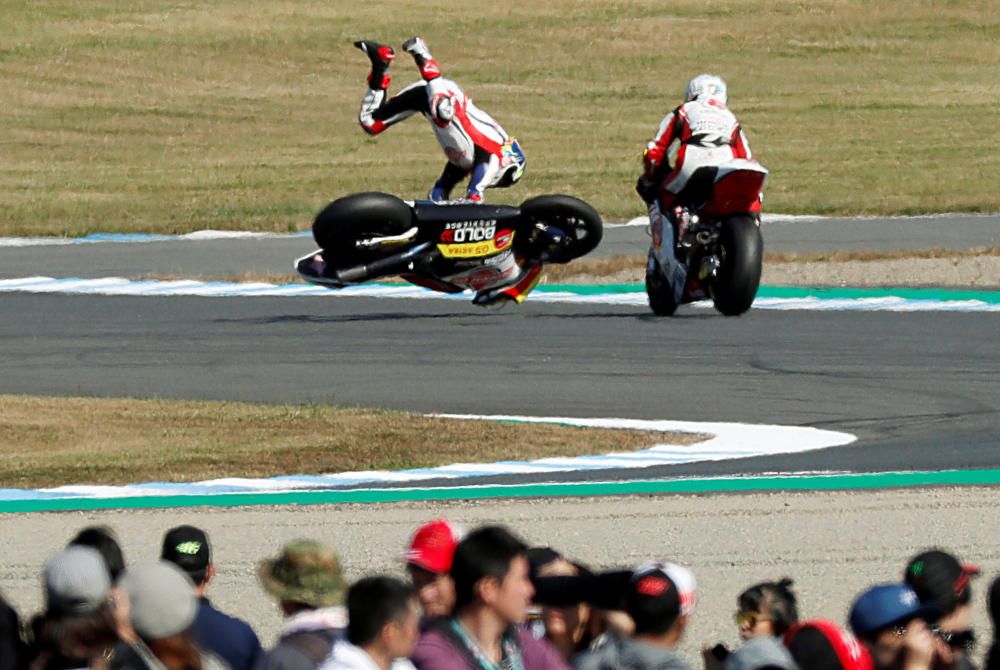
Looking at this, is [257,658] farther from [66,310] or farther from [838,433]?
[66,310]

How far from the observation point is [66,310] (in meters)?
19.2

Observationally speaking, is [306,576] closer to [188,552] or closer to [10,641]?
[188,552]

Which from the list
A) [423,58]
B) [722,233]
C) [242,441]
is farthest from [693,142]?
[242,441]

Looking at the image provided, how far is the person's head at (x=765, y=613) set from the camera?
6164 millimetres

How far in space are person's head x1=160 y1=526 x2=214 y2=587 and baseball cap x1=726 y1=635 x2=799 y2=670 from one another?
1.66 m

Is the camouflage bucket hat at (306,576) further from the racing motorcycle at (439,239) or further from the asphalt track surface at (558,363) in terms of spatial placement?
the racing motorcycle at (439,239)

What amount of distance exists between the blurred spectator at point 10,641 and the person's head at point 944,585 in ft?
8.30

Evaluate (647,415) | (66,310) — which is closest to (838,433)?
(647,415)

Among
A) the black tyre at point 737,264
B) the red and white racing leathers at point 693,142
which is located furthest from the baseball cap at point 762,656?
the red and white racing leathers at point 693,142

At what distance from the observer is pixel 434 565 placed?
5887 millimetres

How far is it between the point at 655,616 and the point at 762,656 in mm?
460

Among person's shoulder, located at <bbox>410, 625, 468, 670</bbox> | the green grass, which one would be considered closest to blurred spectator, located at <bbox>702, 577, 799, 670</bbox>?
person's shoulder, located at <bbox>410, 625, 468, 670</bbox>

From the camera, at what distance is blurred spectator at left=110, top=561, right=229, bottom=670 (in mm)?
4977

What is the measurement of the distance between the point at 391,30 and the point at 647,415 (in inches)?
1201
